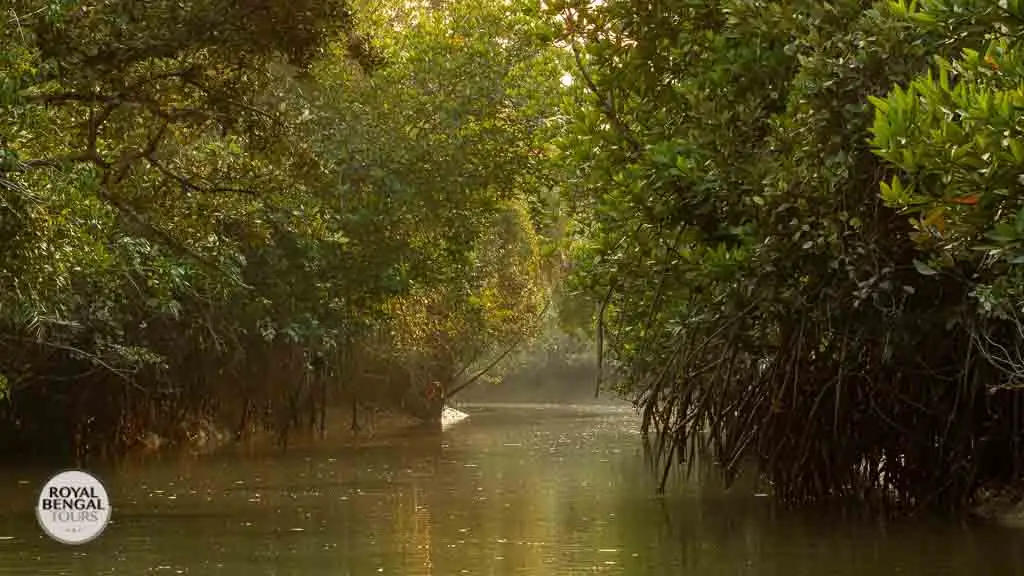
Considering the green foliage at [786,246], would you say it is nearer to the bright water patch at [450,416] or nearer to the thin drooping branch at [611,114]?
the thin drooping branch at [611,114]

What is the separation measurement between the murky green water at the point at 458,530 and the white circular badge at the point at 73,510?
19 centimetres

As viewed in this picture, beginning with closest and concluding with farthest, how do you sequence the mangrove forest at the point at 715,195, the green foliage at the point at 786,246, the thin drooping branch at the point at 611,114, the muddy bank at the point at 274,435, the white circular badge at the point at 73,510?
the mangrove forest at the point at 715,195
the green foliage at the point at 786,246
the white circular badge at the point at 73,510
the thin drooping branch at the point at 611,114
the muddy bank at the point at 274,435

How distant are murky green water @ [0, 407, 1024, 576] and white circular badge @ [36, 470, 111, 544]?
0.62 ft

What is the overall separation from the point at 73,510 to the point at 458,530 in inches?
157

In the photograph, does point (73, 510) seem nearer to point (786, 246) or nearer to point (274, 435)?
point (786, 246)

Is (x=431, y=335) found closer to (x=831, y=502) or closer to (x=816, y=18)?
(x=831, y=502)

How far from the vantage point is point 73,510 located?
1678cm

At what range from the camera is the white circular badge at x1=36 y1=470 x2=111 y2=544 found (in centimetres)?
1553

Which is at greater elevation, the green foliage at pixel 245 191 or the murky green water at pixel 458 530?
the green foliage at pixel 245 191

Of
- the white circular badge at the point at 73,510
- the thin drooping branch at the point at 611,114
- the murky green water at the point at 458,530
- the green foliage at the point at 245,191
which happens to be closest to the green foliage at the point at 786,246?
the thin drooping branch at the point at 611,114

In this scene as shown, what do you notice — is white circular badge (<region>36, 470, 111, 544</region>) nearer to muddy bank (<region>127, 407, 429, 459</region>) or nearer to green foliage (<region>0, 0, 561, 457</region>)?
green foliage (<region>0, 0, 561, 457</region>)

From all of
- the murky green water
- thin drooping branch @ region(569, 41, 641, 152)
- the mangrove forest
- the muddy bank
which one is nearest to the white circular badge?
the murky green water

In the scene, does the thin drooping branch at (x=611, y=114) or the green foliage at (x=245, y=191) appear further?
the thin drooping branch at (x=611, y=114)

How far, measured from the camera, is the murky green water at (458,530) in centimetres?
1352
